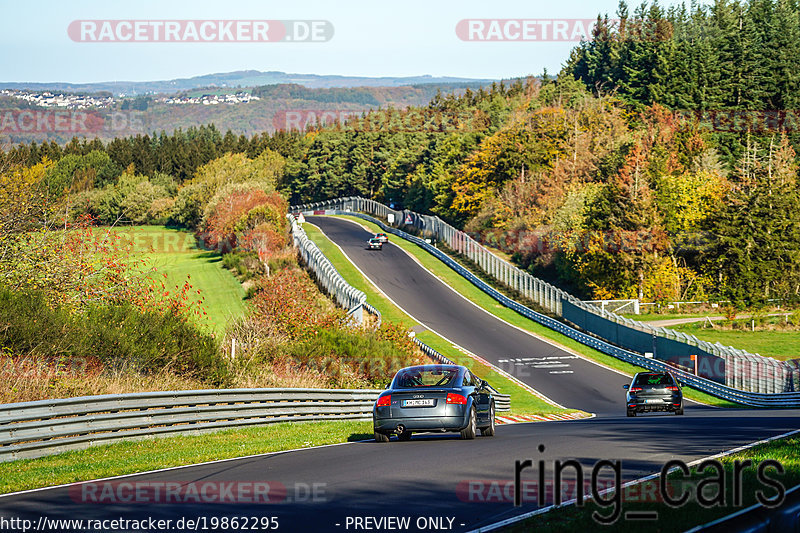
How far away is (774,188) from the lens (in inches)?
2896

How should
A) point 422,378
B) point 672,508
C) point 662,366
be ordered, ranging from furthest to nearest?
1. point 662,366
2. point 422,378
3. point 672,508

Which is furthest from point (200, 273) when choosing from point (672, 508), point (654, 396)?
point (672, 508)

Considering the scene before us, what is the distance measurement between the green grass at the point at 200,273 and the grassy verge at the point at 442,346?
9105mm

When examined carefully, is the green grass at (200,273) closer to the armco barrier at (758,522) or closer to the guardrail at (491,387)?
the guardrail at (491,387)

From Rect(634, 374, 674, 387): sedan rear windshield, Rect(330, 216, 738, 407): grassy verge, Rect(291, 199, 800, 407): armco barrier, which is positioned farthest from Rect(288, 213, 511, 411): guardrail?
Rect(291, 199, 800, 407): armco barrier

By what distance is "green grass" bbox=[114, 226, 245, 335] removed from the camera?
64.8 metres

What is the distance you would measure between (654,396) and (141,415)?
59.4 ft

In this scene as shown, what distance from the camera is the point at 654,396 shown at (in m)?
29.6

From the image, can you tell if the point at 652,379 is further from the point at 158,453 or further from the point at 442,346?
the point at 442,346

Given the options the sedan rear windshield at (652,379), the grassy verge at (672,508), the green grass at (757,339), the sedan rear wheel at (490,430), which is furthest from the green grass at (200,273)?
the grassy verge at (672,508)

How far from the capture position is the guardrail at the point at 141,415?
1480 cm

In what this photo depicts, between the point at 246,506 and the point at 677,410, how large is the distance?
22.9 metres

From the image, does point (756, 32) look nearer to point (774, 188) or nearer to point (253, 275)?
point (774, 188)

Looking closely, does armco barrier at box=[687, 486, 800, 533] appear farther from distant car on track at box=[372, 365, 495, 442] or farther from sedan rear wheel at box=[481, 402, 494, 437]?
sedan rear wheel at box=[481, 402, 494, 437]
